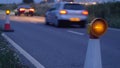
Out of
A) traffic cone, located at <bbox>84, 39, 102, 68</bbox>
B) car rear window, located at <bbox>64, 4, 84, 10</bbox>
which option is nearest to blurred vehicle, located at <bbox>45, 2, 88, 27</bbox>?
car rear window, located at <bbox>64, 4, 84, 10</bbox>

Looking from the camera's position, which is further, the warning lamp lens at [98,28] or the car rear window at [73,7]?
the car rear window at [73,7]

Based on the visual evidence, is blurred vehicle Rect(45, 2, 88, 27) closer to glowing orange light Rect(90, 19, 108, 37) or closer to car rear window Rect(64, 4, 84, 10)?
car rear window Rect(64, 4, 84, 10)

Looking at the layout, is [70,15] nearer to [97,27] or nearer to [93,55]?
[93,55]

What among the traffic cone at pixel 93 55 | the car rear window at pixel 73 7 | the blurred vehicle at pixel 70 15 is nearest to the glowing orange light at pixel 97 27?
the traffic cone at pixel 93 55

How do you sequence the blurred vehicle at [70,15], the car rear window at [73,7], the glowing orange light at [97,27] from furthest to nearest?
the car rear window at [73,7] < the blurred vehicle at [70,15] < the glowing orange light at [97,27]

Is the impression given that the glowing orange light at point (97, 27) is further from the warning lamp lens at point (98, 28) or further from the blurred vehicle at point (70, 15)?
the blurred vehicle at point (70, 15)

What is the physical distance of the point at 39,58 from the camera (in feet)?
37.3

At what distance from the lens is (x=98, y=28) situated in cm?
625

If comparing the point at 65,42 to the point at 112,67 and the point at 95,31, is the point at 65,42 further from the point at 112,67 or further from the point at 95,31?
the point at 95,31

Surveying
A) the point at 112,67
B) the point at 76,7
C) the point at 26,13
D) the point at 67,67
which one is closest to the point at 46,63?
the point at 67,67

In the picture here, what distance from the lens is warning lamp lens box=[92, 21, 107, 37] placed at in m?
6.20

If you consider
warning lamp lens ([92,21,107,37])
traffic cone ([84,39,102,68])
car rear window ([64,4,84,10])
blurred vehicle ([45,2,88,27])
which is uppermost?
warning lamp lens ([92,21,107,37])

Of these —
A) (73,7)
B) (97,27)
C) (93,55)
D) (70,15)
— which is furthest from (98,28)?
(73,7)

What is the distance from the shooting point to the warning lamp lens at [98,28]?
620cm
